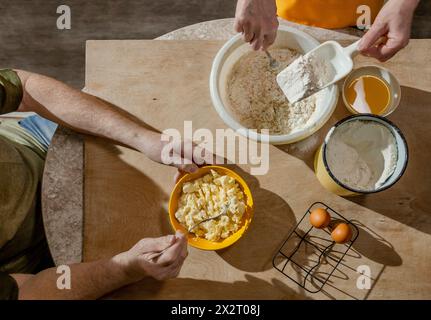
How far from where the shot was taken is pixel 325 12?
1.28 meters

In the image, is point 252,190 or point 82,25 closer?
point 252,190

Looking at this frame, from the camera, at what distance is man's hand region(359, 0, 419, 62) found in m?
1.12

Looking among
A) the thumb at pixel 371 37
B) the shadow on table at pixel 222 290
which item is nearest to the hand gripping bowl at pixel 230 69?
the thumb at pixel 371 37

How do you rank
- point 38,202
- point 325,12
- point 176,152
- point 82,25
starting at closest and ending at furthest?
point 176,152, point 325,12, point 38,202, point 82,25

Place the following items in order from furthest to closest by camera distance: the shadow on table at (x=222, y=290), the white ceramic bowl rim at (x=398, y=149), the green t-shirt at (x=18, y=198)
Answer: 1. the green t-shirt at (x=18, y=198)
2. the shadow on table at (x=222, y=290)
3. the white ceramic bowl rim at (x=398, y=149)

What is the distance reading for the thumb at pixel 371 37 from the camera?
1089 millimetres

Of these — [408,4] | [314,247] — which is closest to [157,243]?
[314,247]

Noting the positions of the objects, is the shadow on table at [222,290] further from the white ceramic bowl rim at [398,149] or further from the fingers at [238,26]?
the fingers at [238,26]

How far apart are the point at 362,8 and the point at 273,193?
0.62 meters

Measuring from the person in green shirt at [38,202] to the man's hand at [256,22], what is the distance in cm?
35

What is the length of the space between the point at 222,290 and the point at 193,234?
17cm

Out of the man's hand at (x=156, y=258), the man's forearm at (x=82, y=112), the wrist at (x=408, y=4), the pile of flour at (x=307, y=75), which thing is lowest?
the man's hand at (x=156, y=258)

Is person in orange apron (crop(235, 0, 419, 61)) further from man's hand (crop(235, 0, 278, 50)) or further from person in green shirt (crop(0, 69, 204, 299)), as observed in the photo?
person in green shirt (crop(0, 69, 204, 299))

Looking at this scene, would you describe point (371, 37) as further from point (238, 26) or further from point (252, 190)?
point (252, 190)
